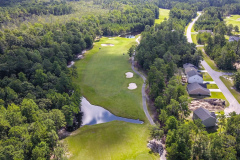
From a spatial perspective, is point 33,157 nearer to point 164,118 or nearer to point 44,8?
point 164,118

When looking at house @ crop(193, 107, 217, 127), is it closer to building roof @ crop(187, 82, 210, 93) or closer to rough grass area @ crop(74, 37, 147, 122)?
building roof @ crop(187, 82, 210, 93)

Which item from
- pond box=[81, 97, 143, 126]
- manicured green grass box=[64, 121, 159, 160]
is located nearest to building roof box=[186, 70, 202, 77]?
pond box=[81, 97, 143, 126]

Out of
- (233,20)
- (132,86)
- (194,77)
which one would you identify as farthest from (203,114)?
(233,20)

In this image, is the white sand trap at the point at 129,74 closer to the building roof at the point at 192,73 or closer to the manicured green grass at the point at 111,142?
the building roof at the point at 192,73

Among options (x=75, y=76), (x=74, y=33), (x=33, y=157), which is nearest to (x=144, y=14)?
(x=74, y=33)

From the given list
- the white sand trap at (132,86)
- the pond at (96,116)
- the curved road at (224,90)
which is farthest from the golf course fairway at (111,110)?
the curved road at (224,90)

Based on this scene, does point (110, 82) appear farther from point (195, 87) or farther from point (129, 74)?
point (195, 87)

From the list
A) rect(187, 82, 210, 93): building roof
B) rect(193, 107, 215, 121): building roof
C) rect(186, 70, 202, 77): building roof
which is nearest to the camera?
rect(193, 107, 215, 121): building roof
